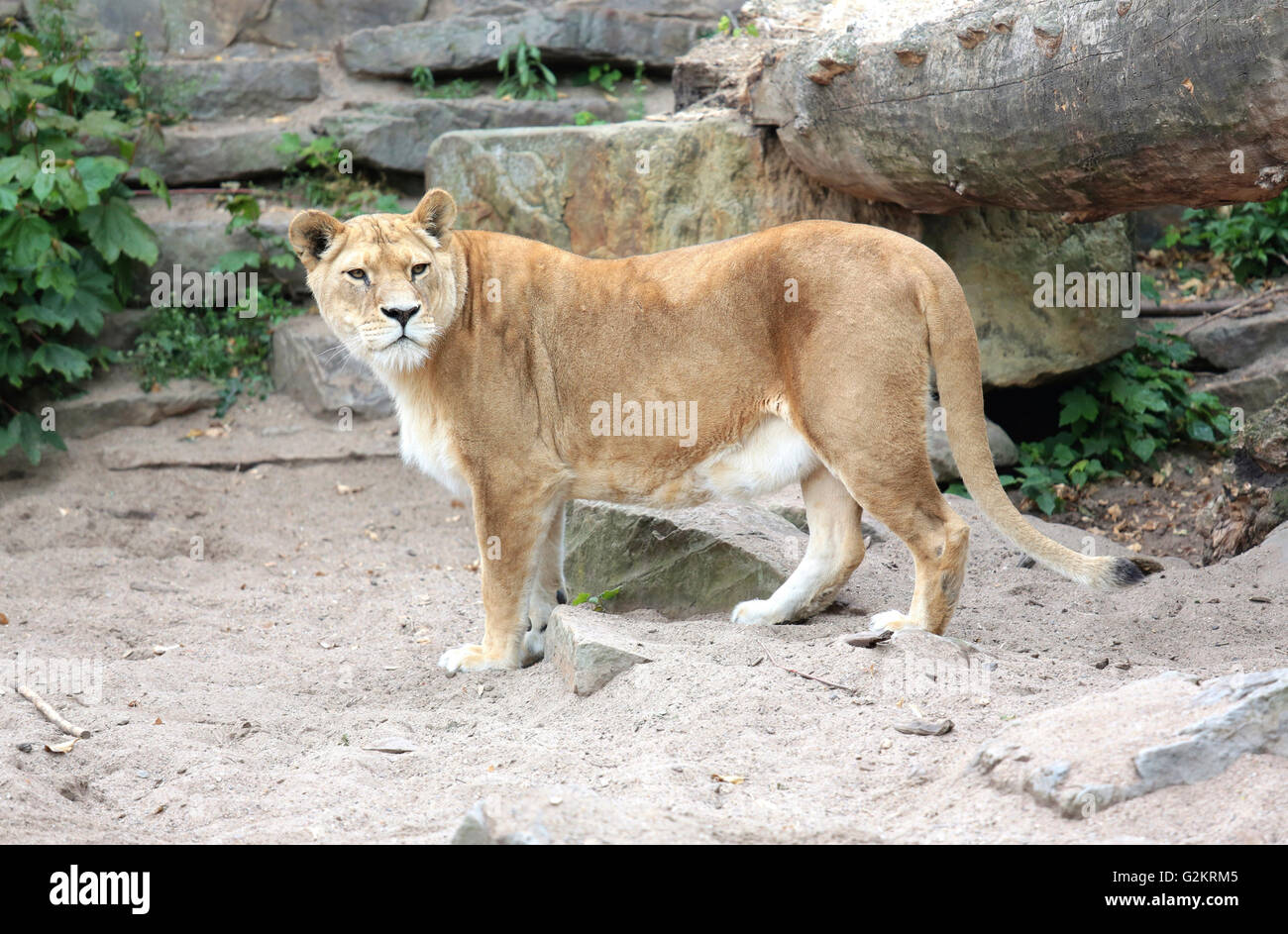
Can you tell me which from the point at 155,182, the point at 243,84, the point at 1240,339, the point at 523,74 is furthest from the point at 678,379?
the point at 243,84

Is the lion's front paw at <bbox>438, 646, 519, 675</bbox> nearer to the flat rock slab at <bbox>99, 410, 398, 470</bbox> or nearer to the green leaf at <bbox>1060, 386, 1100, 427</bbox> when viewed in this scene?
the flat rock slab at <bbox>99, 410, 398, 470</bbox>

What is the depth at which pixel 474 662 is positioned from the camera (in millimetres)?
5617

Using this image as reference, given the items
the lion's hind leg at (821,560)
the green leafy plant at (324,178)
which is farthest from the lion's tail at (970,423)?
the green leafy plant at (324,178)

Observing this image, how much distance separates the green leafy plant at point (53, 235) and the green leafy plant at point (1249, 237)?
27.2 ft

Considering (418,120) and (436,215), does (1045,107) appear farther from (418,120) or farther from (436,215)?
(418,120)

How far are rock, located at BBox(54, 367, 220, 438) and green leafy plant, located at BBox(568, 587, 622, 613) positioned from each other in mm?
4829

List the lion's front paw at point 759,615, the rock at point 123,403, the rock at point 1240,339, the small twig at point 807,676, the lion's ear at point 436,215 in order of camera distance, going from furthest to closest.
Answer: the rock at point 123,403
the rock at point 1240,339
the lion's front paw at point 759,615
the lion's ear at point 436,215
the small twig at point 807,676

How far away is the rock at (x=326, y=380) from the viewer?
9.58m

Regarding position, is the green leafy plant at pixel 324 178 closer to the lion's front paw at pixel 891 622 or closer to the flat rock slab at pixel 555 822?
the lion's front paw at pixel 891 622

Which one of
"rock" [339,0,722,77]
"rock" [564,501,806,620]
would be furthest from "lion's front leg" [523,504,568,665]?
"rock" [339,0,722,77]

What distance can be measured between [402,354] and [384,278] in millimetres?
327

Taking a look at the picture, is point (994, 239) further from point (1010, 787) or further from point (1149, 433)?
point (1010, 787)

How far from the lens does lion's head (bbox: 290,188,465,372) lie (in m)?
5.19

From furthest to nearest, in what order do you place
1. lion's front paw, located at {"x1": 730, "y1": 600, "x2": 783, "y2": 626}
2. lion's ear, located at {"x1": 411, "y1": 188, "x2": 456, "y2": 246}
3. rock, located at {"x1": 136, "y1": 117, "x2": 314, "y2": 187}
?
rock, located at {"x1": 136, "y1": 117, "x2": 314, "y2": 187}, lion's front paw, located at {"x1": 730, "y1": 600, "x2": 783, "y2": 626}, lion's ear, located at {"x1": 411, "y1": 188, "x2": 456, "y2": 246}
